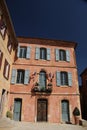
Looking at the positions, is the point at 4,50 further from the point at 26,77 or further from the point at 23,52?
the point at 23,52

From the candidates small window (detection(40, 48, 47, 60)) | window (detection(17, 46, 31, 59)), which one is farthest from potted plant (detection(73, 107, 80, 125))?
window (detection(17, 46, 31, 59))

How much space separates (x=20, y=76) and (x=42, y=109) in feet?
12.8

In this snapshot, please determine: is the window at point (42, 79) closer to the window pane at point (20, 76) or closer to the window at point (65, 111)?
the window pane at point (20, 76)

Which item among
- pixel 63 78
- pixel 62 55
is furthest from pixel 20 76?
pixel 62 55

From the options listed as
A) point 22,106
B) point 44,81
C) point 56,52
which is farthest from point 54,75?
point 22,106

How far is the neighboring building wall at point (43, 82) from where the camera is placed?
521 inches

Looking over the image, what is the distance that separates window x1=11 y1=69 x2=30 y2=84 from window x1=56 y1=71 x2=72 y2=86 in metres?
3.09

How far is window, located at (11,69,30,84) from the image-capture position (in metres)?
14.0

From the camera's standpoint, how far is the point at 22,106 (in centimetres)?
1322

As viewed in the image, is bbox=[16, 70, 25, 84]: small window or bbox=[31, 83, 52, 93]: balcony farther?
bbox=[16, 70, 25, 84]: small window

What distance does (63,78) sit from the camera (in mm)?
14867

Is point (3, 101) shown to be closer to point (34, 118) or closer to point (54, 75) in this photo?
point (34, 118)

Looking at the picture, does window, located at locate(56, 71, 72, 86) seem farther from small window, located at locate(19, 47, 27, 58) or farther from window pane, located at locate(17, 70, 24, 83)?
small window, located at locate(19, 47, 27, 58)

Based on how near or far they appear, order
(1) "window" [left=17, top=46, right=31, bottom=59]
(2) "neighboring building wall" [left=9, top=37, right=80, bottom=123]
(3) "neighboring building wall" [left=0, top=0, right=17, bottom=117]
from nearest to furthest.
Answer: (3) "neighboring building wall" [left=0, top=0, right=17, bottom=117], (2) "neighboring building wall" [left=9, top=37, right=80, bottom=123], (1) "window" [left=17, top=46, right=31, bottom=59]
